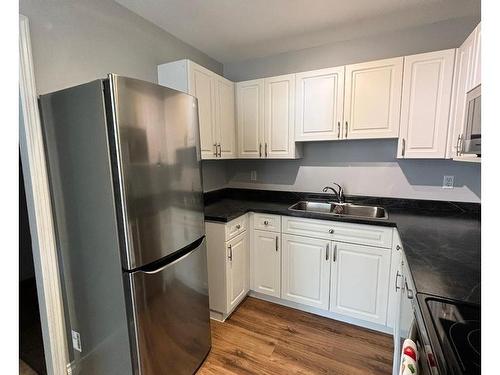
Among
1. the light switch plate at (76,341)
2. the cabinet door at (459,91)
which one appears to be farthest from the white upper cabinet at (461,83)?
the light switch plate at (76,341)

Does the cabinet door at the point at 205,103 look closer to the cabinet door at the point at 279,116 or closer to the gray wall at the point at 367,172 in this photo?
the cabinet door at the point at 279,116

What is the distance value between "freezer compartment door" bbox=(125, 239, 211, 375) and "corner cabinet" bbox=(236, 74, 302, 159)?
51.2 inches

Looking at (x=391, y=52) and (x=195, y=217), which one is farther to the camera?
(x=391, y=52)

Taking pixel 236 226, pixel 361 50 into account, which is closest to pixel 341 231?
pixel 236 226

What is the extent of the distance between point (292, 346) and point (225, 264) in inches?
31.3

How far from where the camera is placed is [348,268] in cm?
198

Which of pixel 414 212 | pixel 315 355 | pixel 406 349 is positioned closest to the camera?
pixel 406 349

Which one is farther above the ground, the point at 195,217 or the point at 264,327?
the point at 195,217

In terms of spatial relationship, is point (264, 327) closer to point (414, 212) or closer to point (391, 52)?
point (414, 212)

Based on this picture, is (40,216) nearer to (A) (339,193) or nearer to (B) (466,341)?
(B) (466,341)

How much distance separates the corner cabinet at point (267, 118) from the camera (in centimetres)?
238

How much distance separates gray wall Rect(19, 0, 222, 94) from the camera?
133cm

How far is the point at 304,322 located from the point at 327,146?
1.70 meters
